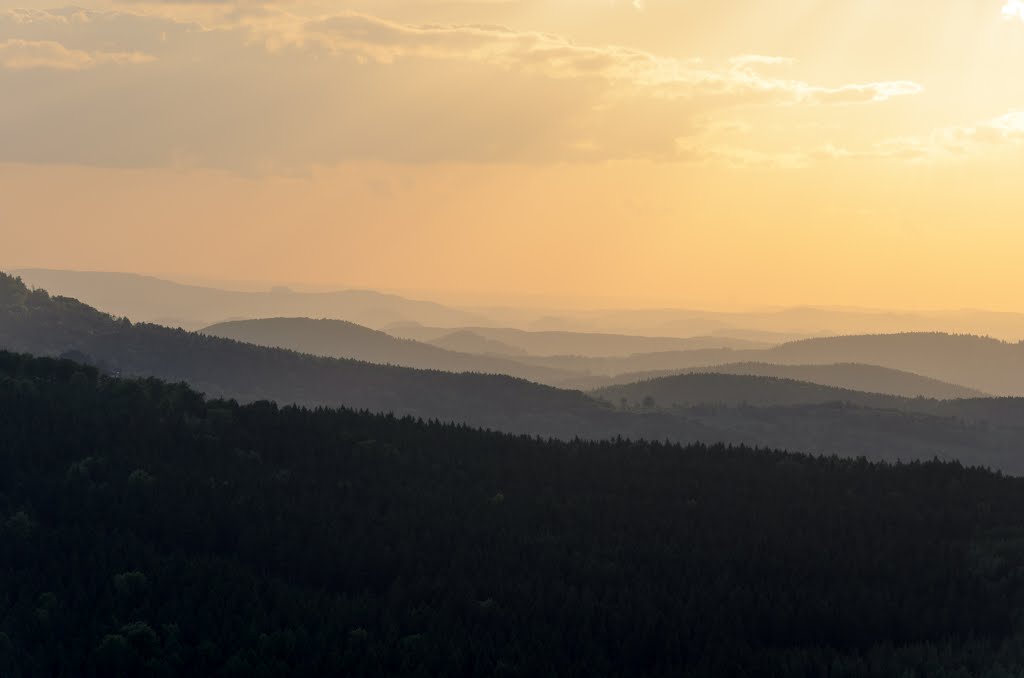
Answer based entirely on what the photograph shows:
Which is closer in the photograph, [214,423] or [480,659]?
[480,659]

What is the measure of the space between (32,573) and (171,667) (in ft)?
25.7

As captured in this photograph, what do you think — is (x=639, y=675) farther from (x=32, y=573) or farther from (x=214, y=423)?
(x=214, y=423)

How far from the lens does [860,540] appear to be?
1716 inches

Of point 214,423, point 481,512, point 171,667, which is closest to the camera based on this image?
point 171,667

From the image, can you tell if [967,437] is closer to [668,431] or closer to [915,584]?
[668,431]

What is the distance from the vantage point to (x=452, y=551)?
4112 centimetres

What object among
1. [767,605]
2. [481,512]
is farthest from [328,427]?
[767,605]

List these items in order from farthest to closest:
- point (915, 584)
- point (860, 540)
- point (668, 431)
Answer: point (668, 431)
point (860, 540)
point (915, 584)

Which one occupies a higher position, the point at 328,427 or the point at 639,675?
the point at 328,427

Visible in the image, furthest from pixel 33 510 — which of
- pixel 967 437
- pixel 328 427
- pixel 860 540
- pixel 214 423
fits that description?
pixel 967 437

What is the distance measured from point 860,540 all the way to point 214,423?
27228 mm

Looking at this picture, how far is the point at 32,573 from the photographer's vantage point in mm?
34750

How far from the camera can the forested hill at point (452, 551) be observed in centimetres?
3108

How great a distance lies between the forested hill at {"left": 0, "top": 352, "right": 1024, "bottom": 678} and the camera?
3108cm
